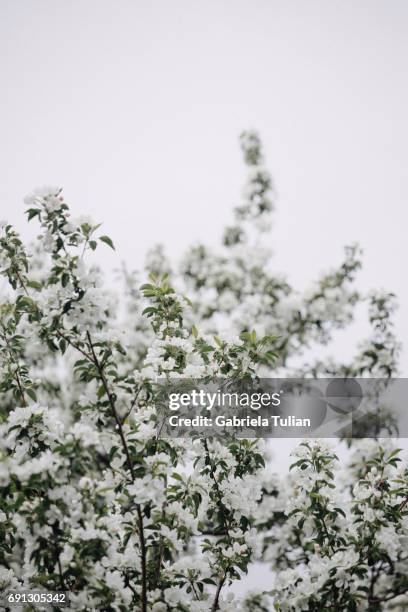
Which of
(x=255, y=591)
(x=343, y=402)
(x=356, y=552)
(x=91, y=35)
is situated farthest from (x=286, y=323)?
(x=91, y=35)

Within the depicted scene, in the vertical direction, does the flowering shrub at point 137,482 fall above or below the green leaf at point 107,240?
below

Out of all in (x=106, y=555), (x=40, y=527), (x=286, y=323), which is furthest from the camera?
(x=286, y=323)

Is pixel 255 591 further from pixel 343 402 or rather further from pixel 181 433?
pixel 343 402

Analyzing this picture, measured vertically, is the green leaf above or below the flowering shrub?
above

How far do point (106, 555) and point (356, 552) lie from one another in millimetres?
1571

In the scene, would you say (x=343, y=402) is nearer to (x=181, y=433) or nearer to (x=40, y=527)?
(x=181, y=433)

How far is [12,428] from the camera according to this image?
2.55m

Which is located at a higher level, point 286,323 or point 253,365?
point 286,323

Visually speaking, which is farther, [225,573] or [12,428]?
[225,573]

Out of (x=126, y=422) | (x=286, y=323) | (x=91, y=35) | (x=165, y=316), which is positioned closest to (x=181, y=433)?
(x=126, y=422)

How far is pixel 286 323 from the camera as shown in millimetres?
7312

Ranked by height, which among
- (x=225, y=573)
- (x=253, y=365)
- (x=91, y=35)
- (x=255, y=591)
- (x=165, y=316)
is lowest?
(x=255, y=591)

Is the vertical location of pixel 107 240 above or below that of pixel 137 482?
above

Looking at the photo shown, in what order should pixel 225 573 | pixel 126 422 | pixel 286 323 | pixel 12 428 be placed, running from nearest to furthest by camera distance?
pixel 12 428 → pixel 126 422 → pixel 225 573 → pixel 286 323
